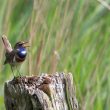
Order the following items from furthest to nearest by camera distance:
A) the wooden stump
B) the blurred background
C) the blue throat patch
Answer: the blurred background, the blue throat patch, the wooden stump

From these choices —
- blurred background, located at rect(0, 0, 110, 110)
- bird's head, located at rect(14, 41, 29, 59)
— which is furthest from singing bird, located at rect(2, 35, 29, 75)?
blurred background, located at rect(0, 0, 110, 110)

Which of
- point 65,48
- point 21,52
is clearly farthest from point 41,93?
point 65,48

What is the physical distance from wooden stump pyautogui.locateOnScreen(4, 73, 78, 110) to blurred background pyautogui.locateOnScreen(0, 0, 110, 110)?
1056 millimetres

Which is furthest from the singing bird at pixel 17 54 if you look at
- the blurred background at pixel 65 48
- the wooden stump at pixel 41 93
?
the blurred background at pixel 65 48

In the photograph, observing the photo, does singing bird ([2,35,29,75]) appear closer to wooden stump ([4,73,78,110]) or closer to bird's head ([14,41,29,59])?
bird's head ([14,41,29,59])

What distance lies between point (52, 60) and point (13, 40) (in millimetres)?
684

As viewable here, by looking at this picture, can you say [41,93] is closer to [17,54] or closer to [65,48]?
[17,54]

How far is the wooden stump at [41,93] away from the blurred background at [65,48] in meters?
1.06

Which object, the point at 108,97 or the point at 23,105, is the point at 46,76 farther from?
the point at 108,97

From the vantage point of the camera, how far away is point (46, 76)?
2.76 m

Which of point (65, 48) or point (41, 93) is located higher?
point (65, 48)

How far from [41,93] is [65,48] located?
5.02ft

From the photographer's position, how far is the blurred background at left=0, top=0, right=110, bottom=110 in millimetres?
3928

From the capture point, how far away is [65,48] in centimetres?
414
